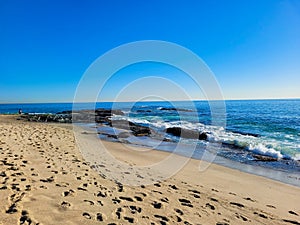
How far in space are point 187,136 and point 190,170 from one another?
8.94 metres

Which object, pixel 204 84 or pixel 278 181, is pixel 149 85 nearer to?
pixel 204 84

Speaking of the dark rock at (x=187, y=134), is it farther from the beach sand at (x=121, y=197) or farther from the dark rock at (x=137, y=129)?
the beach sand at (x=121, y=197)

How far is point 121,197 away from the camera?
14.3 ft

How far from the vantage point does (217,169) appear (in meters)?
8.04

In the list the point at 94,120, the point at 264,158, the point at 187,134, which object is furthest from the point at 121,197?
the point at 94,120

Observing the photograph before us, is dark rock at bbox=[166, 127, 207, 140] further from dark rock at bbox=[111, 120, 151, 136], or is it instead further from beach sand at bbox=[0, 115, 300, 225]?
beach sand at bbox=[0, 115, 300, 225]

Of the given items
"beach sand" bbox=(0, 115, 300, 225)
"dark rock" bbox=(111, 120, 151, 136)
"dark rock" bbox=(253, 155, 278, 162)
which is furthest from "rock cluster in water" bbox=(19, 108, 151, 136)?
"beach sand" bbox=(0, 115, 300, 225)

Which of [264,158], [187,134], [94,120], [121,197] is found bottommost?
[264,158]

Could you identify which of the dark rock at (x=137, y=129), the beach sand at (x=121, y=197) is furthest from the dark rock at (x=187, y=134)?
the beach sand at (x=121, y=197)

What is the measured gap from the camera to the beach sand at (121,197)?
138 inches

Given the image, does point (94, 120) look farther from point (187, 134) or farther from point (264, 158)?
point (264, 158)

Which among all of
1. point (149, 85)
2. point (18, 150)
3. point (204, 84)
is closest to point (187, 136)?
point (149, 85)

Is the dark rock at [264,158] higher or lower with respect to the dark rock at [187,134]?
lower

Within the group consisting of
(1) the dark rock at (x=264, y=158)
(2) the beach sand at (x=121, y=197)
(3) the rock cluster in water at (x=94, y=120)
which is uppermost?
(3) the rock cluster in water at (x=94, y=120)
